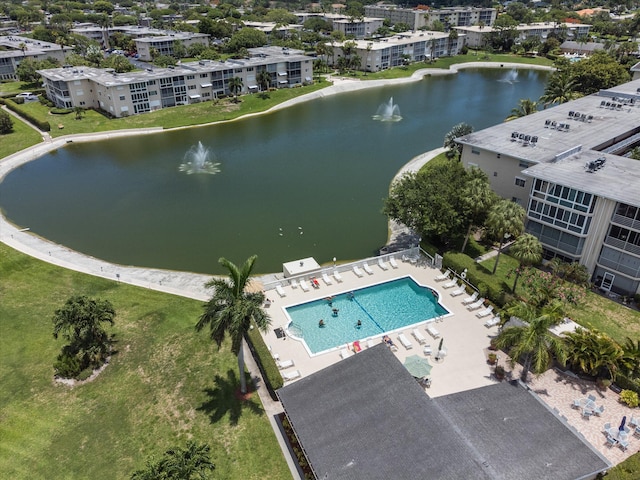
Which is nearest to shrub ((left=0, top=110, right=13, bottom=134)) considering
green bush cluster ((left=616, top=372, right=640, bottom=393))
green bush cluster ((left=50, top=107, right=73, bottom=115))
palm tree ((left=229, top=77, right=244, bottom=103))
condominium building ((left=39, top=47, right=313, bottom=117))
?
green bush cluster ((left=50, top=107, right=73, bottom=115))

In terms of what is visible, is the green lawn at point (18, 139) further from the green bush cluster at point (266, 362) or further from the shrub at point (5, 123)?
the green bush cluster at point (266, 362)

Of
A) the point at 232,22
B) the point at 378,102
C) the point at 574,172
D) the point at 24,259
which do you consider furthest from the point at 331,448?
the point at 232,22

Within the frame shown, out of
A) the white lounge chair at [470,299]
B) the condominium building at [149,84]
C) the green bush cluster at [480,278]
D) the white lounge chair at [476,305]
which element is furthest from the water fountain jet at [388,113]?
the white lounge chair at [476,305]

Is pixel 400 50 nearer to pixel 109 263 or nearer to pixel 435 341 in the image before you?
pixel 109 263

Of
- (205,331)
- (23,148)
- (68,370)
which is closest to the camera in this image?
(68,370)

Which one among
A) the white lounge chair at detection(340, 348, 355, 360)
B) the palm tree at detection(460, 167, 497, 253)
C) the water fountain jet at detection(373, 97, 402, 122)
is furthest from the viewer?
the water fountain jet at detection(373, 97, 402, 122)

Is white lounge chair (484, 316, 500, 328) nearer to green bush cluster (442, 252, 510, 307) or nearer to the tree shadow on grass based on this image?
green bush cluster (442, 252, 510, 307)

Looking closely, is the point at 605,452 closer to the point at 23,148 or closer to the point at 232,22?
the point at 23,148

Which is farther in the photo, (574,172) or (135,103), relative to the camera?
(135,103)
